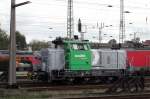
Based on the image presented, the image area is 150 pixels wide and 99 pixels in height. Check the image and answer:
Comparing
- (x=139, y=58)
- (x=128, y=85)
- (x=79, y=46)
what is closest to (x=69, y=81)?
(x=79, y=46)

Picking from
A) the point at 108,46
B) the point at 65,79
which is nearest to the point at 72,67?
the point at 65,79

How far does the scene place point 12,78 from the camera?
845 inches

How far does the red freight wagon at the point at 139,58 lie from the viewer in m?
37.3

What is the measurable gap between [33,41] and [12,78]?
134 metres

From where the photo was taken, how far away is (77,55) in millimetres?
29156

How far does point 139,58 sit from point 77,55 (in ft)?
36.4

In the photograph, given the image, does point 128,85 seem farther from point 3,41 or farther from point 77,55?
point 3,41

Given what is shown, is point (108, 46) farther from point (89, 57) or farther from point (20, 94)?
point (20, 94)

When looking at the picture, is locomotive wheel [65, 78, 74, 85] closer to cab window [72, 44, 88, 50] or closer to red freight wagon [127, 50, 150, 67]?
cab window [72, 44, 88, 50]

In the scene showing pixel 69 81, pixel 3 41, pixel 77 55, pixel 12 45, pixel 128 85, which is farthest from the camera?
pixel 3 41

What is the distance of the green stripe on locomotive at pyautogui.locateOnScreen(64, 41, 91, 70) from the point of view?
1140 inches

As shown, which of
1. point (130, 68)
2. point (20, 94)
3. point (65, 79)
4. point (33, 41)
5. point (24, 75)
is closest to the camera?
point (20, 94)

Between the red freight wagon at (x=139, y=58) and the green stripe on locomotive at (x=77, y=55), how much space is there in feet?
25.5

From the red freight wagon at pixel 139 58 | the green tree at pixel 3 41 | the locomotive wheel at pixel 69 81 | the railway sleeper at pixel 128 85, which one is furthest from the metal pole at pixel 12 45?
the green tree at pixel 3 41
